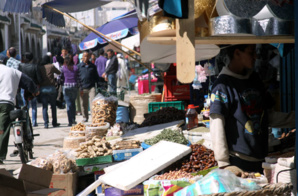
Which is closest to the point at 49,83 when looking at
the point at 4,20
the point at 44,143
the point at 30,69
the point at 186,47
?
the point at 30,69

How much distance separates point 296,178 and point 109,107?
6368 mm

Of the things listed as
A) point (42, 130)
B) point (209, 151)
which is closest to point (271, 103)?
point (209, 151)

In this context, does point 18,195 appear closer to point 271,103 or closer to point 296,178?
point 296,178

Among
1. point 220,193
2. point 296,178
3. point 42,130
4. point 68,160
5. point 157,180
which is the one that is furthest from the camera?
point 42,130

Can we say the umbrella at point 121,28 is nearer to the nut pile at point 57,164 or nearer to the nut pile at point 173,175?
the nut pile at point 57,164

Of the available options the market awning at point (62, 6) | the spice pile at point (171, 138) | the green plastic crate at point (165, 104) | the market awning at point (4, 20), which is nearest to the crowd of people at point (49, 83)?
the market awning at point (62, 6)

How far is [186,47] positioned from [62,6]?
284 inches

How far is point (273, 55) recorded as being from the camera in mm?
Result: 8344

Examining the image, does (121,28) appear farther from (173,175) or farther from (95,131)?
(173,175)

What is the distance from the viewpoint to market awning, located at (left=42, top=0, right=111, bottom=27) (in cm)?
936

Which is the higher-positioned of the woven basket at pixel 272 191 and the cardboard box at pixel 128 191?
the woven basket at pixel 272 191

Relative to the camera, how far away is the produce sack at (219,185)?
8.73 ft

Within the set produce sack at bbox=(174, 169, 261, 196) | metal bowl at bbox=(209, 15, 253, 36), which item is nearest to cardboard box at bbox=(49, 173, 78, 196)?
produce sack at bbox=(174, 169, 261, 196)

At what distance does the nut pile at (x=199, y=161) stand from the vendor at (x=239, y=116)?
1.14 meters
